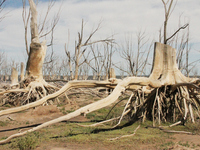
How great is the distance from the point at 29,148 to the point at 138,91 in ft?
12.5

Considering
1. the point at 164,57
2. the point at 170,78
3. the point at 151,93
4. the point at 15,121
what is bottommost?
the point at 15,121

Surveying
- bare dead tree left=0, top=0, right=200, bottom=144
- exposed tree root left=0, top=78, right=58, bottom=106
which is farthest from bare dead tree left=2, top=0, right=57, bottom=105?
bare dead tree left=0, top=0, right=200, bottom=144

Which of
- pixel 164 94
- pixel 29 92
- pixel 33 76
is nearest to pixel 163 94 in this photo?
pixel 164 94

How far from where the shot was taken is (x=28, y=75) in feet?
39.3

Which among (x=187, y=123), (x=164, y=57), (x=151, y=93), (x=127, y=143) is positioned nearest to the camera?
(x=127, y=143)

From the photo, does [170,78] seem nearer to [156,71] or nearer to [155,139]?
[156,71]

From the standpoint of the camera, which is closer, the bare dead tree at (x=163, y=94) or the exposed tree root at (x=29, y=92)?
the bare dead tree at (x=163, y=94)

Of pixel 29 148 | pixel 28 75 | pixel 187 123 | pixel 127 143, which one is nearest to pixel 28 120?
pixel 28 75

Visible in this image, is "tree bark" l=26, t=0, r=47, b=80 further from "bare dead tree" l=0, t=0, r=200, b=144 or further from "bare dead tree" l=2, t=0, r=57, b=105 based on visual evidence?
"bare dead tree" l=0, t=0, r=200, b=144

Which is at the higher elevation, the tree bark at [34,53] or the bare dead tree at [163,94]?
the tree bark at [34,53]

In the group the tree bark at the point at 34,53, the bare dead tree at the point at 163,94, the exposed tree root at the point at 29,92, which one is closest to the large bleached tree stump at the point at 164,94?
the bare dead tree at the point at 163,94

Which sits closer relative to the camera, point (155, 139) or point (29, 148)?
point (29, 148)

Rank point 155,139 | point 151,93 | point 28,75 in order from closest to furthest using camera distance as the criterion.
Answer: point 155,139, point 151,93, point 28,75

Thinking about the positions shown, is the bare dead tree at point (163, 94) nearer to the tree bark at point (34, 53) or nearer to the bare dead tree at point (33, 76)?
the bare dead tree at point (33, 76)
